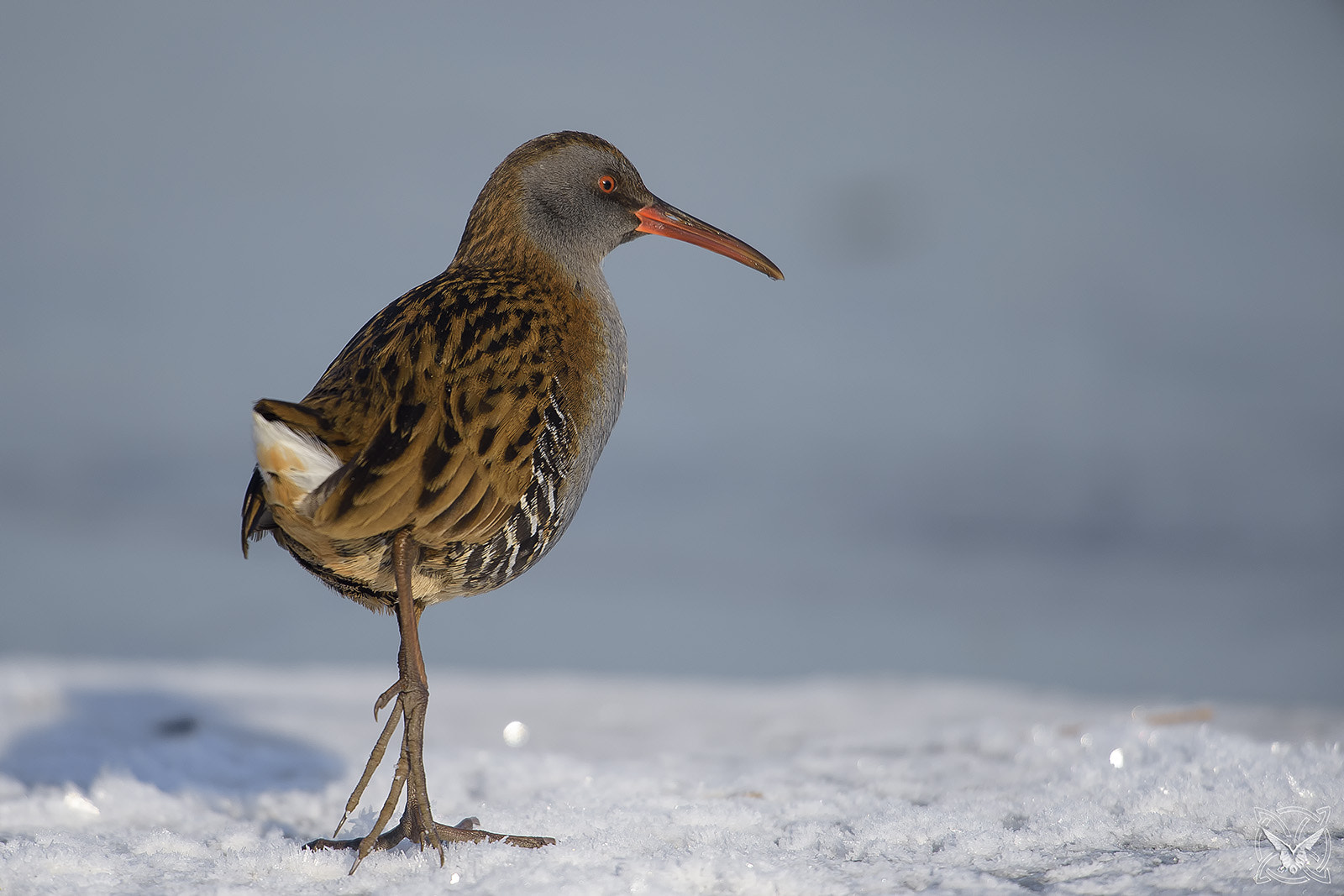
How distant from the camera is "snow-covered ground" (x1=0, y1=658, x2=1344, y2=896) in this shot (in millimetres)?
3318

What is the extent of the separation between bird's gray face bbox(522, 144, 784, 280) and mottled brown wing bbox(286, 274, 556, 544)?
2.43 ft

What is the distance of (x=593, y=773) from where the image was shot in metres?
4.93

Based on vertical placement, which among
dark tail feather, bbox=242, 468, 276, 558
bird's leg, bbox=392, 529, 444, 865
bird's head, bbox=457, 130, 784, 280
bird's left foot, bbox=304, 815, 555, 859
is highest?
bird's head, bbox=457, 130, 784, 280

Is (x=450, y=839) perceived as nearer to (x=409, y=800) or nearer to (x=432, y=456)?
(x=409, y=800)

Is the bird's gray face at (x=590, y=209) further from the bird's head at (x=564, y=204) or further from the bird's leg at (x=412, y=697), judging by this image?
the bird's leg at (x=412, y=697)

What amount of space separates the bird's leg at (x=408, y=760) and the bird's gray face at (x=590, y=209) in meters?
1.61

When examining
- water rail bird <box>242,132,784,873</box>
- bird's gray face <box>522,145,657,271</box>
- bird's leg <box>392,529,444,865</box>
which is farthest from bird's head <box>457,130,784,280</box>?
bird's leg <box>392,529,444,865</box>

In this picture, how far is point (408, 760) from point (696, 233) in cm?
271

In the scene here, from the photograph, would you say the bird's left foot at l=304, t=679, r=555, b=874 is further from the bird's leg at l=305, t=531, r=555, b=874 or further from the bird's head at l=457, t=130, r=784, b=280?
the bird's head at l=457, t=130, r=784, b=280

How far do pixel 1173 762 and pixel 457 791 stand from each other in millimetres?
2840

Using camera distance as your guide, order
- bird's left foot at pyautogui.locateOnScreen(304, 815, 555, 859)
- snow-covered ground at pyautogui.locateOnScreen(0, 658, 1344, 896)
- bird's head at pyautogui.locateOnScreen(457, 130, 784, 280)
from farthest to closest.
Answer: bird's head at pyautogui.locateOnScreen(457, 130, 784, 280) < bird's left foot at pyautogui.locateOnScreen(304, 815, 555, 859) < snow-covered ground at pyautogui.locateOnScreen(0, 658, 1344, 896)

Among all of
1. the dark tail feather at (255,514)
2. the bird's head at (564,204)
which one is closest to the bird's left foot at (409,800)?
the dark tail feather at (255,514)

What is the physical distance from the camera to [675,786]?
15.3 ft

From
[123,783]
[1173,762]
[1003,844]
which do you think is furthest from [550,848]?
[1173,762]
